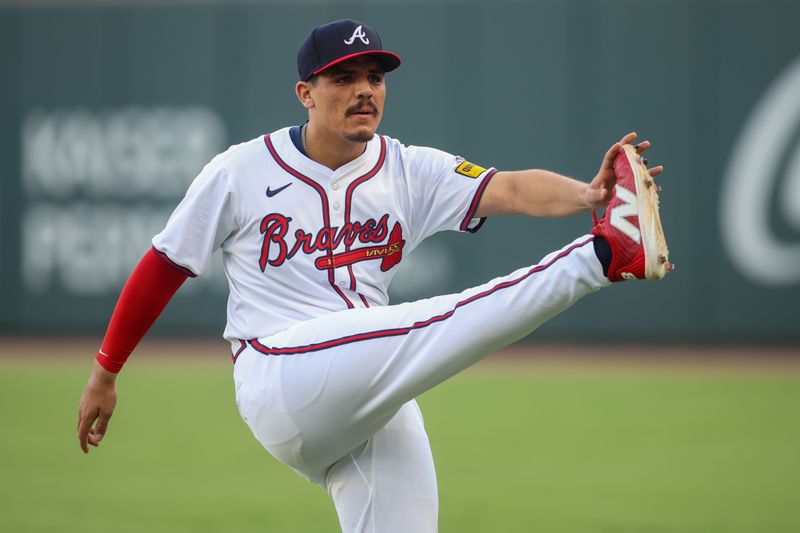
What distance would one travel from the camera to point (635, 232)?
292 centimetres

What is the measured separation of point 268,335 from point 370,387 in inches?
19.8

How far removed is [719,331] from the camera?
11586mm

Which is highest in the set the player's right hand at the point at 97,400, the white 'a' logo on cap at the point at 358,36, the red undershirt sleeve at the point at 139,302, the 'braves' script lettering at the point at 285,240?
the white 'a' logo on cap at the point at 358,36

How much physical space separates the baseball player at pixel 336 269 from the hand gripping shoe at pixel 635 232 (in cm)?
21

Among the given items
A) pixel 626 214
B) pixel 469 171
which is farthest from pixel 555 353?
pixel 626 214

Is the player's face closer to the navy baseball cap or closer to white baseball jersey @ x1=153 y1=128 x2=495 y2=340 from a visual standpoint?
the navy baseball cap

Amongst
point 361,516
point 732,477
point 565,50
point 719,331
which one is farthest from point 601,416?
point 361,516

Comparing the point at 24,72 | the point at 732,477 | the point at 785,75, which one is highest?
the point at 785,75

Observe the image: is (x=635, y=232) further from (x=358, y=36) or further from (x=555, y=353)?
(x=555, y=353)

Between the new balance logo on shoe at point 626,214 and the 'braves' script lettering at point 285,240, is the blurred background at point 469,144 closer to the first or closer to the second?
the 'braves' script lettering at point 285,240

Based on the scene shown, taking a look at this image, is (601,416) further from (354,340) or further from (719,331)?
(354,340)

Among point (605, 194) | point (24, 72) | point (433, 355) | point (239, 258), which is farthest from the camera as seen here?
point (24, 72)

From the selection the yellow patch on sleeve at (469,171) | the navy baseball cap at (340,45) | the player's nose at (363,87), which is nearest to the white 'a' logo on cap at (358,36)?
the navy baseball cap at (340,45)

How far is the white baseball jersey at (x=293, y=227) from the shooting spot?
364 centimetres
